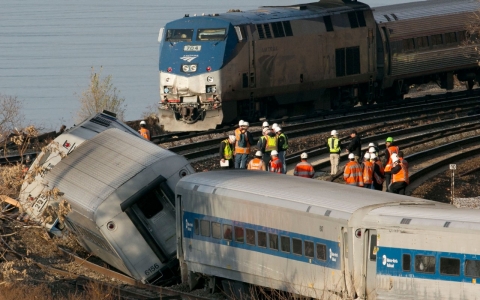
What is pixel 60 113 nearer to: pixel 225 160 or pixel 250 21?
pixel 250 21

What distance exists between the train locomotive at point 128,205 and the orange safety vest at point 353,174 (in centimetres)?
359

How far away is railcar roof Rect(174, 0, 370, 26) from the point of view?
115 feet

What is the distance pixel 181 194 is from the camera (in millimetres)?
19266

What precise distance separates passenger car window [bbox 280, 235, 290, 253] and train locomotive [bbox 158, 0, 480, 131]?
17217 mm

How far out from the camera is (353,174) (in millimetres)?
22062

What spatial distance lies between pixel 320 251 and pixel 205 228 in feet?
10.9

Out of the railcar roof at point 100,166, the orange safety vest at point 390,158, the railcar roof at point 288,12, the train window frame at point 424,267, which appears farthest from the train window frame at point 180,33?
the train window frame at point 424,267

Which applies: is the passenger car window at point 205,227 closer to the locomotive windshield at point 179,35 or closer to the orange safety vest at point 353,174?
the orange safety vest at point 353,174

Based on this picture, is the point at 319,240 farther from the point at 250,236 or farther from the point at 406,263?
the point at 250,236

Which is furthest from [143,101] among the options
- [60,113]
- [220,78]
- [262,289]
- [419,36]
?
[262,289]

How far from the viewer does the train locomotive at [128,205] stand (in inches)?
776

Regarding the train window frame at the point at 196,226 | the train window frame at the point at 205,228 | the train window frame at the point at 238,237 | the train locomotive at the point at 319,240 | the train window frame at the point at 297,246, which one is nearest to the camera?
the train locomotive at the point at 319,240

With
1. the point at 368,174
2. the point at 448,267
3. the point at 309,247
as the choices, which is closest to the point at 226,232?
the point at 309,247

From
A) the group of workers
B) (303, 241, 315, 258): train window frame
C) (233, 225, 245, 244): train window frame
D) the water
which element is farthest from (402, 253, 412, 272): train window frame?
the water
